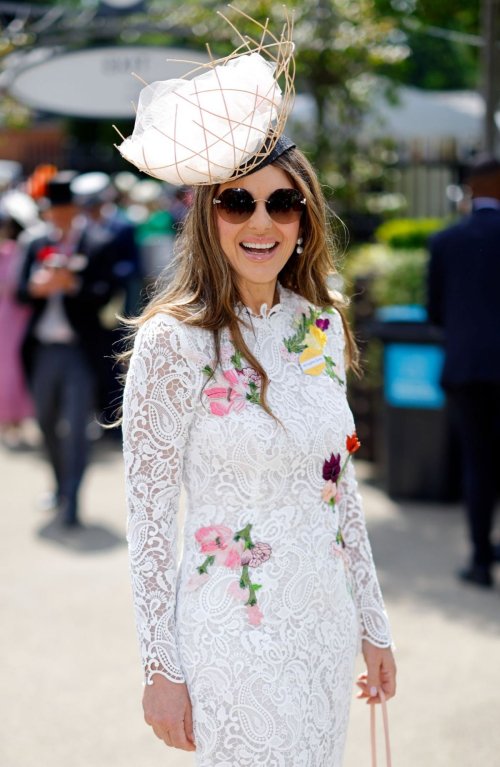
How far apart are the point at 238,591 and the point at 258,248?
0.73m

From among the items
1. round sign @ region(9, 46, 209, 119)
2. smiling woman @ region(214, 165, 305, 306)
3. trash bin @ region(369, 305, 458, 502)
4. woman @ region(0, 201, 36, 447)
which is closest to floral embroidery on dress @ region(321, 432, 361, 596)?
smiling woman @ region(214, 165, 305, 306)

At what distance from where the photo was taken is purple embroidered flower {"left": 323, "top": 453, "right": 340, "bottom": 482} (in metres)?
2.10

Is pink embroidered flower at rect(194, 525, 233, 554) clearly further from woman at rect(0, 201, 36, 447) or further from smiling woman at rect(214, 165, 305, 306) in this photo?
woman at rect(0, 201, 36, 447)

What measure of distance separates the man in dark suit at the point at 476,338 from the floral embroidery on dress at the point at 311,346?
8.76 ft

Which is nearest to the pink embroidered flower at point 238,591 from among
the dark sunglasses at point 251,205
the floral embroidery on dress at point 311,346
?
the floral embroidery on dress at point 311,346

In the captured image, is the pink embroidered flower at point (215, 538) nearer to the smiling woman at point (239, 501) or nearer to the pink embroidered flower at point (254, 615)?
the smiling woman at point (239, 501)

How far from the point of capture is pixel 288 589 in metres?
2.00

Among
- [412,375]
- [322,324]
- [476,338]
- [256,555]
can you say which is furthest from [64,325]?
[256,555]

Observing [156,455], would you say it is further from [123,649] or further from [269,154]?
[123,649]

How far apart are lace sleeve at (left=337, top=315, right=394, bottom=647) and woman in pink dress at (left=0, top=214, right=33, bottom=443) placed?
5.95 metres

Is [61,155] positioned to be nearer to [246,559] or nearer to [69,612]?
[69,612]

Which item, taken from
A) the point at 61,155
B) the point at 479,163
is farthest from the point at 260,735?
the point at 61,155

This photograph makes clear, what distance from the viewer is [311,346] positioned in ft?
7.29

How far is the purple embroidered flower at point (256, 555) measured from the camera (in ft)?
6.51
